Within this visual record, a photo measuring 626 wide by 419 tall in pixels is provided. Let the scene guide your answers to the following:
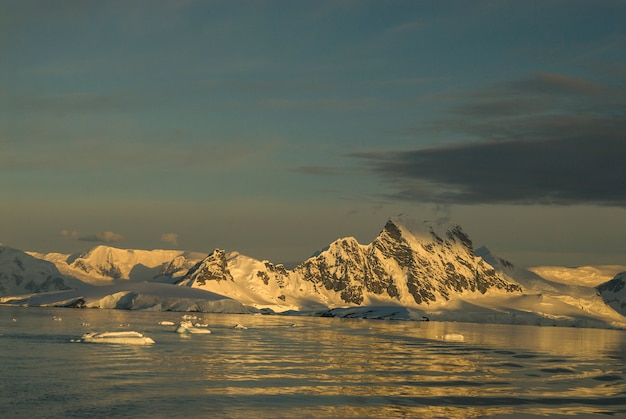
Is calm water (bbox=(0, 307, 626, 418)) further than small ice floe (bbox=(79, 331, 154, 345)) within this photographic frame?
No

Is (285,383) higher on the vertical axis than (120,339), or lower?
lower

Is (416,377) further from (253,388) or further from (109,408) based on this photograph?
(109,408)

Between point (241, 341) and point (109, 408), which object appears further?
point (241, 341)

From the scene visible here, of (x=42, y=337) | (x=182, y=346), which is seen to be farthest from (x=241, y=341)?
(x=42, y=337)

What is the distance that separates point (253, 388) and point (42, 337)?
56253 mm

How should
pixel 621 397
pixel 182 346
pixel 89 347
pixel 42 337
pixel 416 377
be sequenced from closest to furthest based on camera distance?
pixel 621 397, pixel 416 377, pixel 89 347, pixel 182 346, pixel 42 337

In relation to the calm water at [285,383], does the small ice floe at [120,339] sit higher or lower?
higher

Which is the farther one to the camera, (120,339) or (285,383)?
(120,339)

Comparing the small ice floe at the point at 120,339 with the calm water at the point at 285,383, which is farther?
the small ice floe at the point at 120,339

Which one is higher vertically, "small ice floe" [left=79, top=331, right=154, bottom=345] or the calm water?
"small ice floe" [left=79, top=331, right=154, bottom=345]

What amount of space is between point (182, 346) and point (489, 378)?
1585 inches

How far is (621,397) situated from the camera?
61.3 meters

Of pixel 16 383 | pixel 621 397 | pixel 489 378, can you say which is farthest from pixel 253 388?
pixel 621 397

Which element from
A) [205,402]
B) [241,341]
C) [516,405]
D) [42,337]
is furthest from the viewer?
[241,341]
